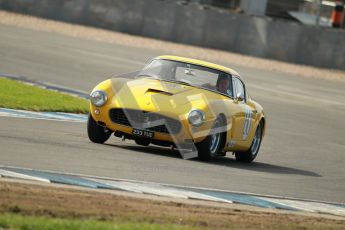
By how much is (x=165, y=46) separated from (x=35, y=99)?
15.2 metres

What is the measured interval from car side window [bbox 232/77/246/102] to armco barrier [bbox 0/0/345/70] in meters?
18.5

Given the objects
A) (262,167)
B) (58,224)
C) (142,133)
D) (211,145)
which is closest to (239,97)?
(262,167)

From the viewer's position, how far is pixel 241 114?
13.4m

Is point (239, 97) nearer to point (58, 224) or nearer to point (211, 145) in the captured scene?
point (211, 145)

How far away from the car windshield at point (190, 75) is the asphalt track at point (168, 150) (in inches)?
37.5

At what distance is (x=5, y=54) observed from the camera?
2527cm

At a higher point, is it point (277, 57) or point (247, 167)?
point (247, 167)

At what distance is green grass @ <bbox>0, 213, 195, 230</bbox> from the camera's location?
23.1 ft

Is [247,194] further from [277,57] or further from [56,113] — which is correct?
[277,57]

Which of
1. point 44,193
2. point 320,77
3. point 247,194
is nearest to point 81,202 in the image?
point 44,193

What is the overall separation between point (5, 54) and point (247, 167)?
12800 mm

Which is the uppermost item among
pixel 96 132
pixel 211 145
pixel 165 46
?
pixel 211 145

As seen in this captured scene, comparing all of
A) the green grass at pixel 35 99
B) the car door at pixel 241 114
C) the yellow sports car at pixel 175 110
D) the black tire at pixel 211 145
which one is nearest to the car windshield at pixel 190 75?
the yellow sports car at pixel 175 110

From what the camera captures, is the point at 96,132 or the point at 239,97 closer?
the point at 96,132
